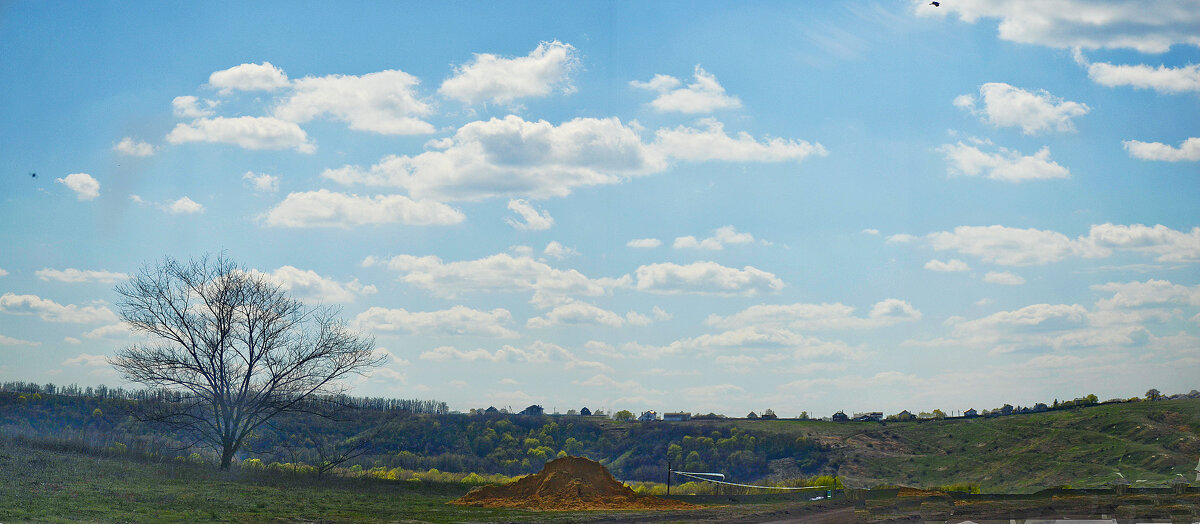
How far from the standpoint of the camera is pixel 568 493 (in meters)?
41.0

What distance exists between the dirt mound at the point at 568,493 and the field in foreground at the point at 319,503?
6.16 ft

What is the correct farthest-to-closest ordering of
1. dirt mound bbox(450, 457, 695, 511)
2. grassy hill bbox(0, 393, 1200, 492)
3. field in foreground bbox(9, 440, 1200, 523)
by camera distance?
grassy hill bbox(0, 393, 1200, 492) → dirt mound bbox(450, 457, 695, 511) → field in foreground bbox(9, 440, 1200, 523)

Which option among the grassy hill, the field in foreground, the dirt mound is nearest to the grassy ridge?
the grassy hill

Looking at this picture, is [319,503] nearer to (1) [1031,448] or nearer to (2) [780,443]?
(1) [1031,448]

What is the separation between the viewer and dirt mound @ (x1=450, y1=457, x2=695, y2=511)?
39.5 m

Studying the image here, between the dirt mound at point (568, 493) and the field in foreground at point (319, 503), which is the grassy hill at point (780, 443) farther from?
the dirt mound at point (568, 493)

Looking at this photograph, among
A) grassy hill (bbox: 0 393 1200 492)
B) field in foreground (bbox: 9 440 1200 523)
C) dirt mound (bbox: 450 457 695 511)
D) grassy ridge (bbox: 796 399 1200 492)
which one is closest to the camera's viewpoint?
field in foreground (bbox: 9 440 1200 523)

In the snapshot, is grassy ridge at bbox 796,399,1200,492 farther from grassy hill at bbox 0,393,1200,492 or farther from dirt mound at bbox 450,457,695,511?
dirt mound at bbox 450,457,695,511

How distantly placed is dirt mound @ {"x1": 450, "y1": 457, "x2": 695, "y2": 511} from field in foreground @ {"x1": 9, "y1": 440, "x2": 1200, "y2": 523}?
1877 mm

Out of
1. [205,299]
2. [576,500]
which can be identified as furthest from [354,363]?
[576,500]

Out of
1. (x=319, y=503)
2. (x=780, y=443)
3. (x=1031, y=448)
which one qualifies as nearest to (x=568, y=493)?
(x=319, y=503)

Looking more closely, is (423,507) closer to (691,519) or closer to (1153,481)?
(691,519)

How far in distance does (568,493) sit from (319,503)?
527 inches

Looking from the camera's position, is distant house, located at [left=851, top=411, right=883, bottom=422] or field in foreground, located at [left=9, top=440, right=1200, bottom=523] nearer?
field in foreground, located at [left=9, top=440, right=1200, bottom=523]
